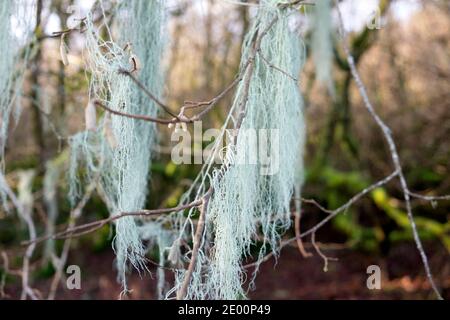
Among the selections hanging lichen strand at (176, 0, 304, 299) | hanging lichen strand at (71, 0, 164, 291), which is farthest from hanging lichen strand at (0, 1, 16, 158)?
hanging lichen strand at (176, 0, 304, 299)

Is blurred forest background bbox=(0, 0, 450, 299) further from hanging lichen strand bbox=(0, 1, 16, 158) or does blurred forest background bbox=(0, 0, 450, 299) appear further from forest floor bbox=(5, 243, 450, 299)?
hanging lichen strand bbox=(0, 1, 16, 158)

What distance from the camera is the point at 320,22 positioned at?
333cm

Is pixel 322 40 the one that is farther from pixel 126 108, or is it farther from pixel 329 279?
pixel 126 108

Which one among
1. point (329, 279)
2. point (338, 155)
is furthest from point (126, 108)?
point (338, 155)

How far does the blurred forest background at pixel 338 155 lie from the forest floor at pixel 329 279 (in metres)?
0.01

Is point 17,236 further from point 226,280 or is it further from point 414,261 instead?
point 226,280

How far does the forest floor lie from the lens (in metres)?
4.06

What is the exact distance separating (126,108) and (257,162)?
1.32ft

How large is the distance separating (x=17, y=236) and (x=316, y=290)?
3.03 metres

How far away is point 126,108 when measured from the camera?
1448 mm

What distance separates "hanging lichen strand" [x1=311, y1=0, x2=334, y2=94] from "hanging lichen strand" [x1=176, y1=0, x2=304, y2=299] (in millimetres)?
1588

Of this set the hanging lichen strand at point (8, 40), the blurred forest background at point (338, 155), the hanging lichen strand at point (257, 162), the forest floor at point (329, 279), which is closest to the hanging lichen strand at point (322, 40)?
the blurred forest background at point (338, 155)

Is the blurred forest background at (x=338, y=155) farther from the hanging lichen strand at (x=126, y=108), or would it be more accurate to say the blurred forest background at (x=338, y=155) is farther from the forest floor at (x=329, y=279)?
the hanging lichen strand at (x=126, y=108)
